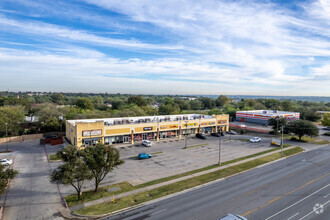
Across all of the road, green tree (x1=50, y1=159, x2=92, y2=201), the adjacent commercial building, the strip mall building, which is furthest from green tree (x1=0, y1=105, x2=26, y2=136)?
the adjacent commercial building

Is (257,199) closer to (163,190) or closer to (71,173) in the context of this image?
(163,190)

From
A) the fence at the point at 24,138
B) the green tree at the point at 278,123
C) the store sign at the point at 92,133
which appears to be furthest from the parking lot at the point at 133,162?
the green tree at the point at 278,123

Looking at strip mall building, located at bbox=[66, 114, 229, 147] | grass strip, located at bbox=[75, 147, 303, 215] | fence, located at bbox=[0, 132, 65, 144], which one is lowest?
grass strip, located at bbox=[75, 147, 303, 215]

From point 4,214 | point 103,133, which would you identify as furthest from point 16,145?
point 4,214

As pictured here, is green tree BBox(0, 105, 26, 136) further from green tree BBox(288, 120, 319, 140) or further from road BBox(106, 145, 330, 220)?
green tree BBox(288, 120, 319, 140)

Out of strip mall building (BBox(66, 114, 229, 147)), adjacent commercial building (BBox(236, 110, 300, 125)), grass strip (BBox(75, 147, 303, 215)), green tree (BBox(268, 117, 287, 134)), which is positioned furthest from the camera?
adjacent commercial building (BBox(236, 110, 300, 125))

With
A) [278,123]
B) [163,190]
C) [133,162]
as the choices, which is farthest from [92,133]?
[278,123]
